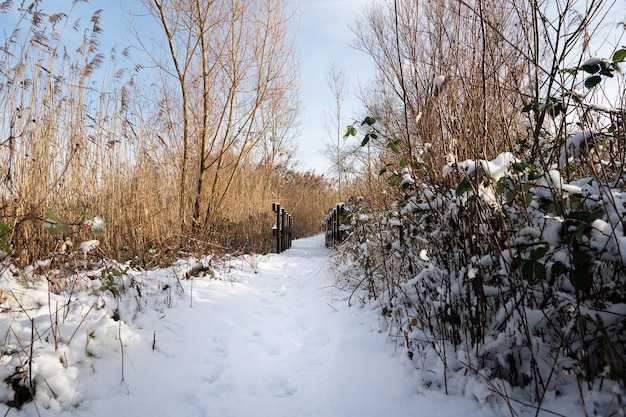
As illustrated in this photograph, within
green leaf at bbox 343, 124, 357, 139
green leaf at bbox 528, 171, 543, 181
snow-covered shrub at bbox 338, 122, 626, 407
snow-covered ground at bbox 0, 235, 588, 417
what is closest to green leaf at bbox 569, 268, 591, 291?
snow-covered shrub at bbox 338, 122, 626, 407

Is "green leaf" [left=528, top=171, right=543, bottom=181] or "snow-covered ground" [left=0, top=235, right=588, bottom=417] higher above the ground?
"green leaf" [left=528, top=171, right=543, bottom=181]

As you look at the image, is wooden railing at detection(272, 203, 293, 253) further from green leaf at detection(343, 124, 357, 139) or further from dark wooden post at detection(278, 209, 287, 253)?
green leaf at detection(343, 124, 357, 139)

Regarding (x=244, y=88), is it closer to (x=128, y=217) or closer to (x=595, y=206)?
(x=128, y=217)

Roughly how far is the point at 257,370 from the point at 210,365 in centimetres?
28

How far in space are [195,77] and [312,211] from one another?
10.3 m

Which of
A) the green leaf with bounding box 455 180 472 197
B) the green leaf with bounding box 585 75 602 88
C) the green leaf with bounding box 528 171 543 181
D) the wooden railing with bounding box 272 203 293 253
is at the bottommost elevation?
the wooden railing with bounding box 272 203 293 253

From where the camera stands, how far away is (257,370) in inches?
71.7

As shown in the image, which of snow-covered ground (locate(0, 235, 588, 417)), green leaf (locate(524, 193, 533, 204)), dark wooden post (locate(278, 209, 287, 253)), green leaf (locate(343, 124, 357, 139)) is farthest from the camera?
dark wooden post (locate(278, 209, 287, 253))

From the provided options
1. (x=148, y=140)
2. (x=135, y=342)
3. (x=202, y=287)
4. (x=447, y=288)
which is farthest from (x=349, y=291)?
(x=148, y=140)

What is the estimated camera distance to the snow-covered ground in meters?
1.35

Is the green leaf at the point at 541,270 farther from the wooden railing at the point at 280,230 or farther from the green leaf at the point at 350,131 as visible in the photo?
the wooden railing at the point at 280,230

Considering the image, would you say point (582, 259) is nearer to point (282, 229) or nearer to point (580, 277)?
point (580, 277)

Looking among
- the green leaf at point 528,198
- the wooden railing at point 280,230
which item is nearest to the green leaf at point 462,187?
the green leaf at point 528,198

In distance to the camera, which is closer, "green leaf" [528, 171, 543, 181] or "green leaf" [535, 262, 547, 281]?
"green leaf" [535, 262, 547, 281]
